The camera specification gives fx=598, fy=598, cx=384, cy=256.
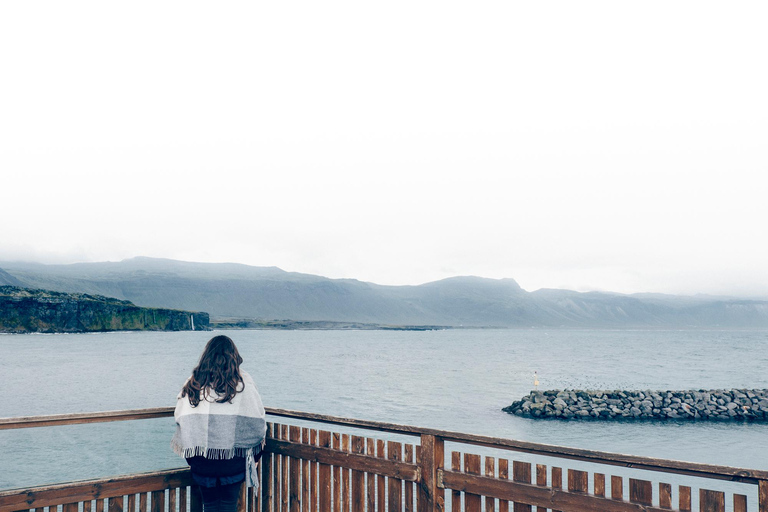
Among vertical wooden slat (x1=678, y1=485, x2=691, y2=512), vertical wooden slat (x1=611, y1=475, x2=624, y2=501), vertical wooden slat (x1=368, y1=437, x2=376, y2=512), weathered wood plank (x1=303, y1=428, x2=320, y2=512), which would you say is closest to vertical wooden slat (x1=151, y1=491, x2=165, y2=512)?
weathered wood plank (x1=303, y1=428, x2=320, y2=512)

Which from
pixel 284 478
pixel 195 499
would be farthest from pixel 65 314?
pixel 284 478

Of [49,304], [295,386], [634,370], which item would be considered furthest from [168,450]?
[49,304]

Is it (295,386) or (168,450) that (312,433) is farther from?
(295,386)

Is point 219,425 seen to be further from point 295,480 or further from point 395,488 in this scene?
point 395,488

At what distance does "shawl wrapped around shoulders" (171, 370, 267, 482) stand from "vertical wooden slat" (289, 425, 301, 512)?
2.66 feet

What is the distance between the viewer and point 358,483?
4.65 metres

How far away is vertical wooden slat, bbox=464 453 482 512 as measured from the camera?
13.3 feet

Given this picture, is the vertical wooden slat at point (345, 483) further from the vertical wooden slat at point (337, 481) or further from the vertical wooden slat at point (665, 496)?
the vertical wooden slat at point (665, 496)

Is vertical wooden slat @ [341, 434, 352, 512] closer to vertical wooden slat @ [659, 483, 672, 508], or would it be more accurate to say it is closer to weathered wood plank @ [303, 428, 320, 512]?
weathered wood plank @ [303, 428, 320, 512]

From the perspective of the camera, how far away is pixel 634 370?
68.2 m

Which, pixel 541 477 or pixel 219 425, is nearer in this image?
pixel 541 477

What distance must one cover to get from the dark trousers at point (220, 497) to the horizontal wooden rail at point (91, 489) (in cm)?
68

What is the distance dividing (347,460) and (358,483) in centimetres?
20

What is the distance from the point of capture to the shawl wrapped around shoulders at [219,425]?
13.6 ft
